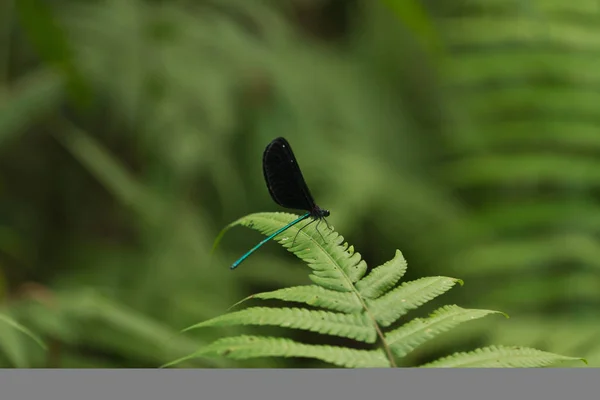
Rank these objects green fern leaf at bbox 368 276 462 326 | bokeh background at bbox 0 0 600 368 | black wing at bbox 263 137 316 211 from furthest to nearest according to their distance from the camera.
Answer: bokeh background at bbox 0 0 600 368 → black wing at bbox 263 137 316 211 → green fern leaf at bbox 368 276 462 326

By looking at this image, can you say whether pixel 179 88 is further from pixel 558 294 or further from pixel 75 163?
pixel 558 294

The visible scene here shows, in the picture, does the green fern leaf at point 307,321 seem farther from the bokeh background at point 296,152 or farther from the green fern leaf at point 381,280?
the bokeh background at point 296,152

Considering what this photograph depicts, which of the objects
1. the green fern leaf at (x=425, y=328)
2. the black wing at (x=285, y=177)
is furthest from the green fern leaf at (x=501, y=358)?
the black wing at (x=285, y=177)

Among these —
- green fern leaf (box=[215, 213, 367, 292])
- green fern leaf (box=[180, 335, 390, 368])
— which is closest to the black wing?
green fern leaf (box=[215, 213, 367, 292])

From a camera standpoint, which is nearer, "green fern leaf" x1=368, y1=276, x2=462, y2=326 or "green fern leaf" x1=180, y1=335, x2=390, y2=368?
"green fern leaf" x1=180, y1=335, x2=390, y2=368

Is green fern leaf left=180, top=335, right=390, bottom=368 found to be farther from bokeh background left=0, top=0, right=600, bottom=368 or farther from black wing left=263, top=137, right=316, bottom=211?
bokeh background left=0, top=0, right=600, bottom=368

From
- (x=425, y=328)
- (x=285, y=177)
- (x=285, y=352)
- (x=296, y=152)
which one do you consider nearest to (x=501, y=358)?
(x=425, y=328)
